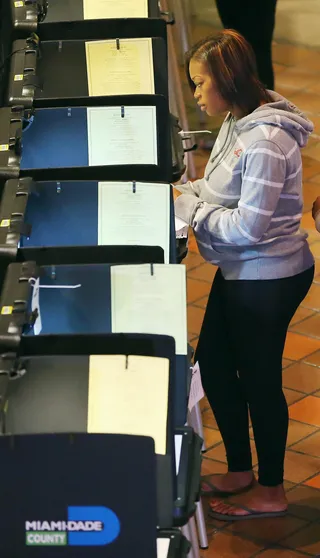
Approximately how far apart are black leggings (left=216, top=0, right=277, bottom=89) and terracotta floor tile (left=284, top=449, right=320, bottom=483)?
266 centimetres

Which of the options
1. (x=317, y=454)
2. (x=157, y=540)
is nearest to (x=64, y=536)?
(x=157, y=540)

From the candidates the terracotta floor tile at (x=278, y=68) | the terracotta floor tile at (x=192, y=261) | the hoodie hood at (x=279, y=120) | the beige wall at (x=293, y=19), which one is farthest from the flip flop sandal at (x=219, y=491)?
the beige wall at (x=293, y=19)

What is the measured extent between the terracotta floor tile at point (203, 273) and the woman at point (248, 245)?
4.92ft

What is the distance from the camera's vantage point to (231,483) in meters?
3.39

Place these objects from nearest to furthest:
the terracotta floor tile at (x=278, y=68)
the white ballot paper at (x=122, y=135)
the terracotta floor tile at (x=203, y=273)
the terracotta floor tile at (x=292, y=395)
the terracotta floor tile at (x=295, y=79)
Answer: the white ballot paper at (x=122, y=135), the terracotta floor tile at (x=292, y=395), the terracotta floor tile at (x=203, y=273), the terracotta floor tile at (x=295, y=79), the terracotta floor tile at (x=278, y=68)

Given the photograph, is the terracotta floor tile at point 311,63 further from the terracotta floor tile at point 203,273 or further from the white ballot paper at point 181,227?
the white ballot paper at point 181,227

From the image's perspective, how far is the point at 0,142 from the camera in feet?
9.16

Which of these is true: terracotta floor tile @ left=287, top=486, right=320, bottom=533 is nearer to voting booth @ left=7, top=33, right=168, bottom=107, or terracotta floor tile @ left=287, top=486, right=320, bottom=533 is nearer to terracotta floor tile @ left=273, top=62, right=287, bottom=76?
voting booth @ left=7, top=33, right=168, bottom=107

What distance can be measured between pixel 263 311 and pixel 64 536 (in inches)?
54.1

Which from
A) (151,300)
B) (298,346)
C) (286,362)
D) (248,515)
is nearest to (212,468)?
(248,515)

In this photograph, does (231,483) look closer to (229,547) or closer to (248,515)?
(248,515)

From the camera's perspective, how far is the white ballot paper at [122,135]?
2.75 metres

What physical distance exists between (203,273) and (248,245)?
1.90 m

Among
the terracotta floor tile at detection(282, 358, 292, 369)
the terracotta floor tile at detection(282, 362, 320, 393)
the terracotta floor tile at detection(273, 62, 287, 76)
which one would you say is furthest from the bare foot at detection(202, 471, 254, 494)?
the terracotta floor tile at detection(273, 62, 287, 76)
